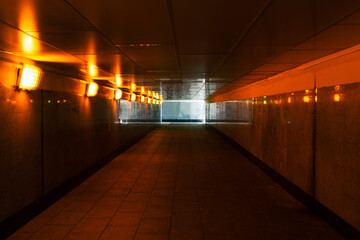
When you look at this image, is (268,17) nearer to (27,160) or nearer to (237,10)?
(237,10)

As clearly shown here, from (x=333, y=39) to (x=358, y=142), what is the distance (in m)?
1.24

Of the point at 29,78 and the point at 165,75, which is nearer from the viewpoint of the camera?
the point at 29,78

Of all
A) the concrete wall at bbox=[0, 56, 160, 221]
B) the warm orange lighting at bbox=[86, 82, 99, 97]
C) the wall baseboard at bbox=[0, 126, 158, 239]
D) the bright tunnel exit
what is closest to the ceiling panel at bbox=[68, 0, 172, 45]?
the concrete wall at bbox=[0, 56, 160, 221]

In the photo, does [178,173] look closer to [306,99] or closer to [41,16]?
[306,99]

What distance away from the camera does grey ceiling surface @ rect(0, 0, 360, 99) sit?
217cm

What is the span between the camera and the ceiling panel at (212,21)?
7.06ft

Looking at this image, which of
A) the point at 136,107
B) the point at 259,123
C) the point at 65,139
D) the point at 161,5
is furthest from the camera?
the point at 136,107

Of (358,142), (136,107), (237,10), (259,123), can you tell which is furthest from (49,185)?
(136,107)

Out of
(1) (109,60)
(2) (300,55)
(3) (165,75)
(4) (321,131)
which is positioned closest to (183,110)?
(3) (165,75)

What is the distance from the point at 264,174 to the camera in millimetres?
6867

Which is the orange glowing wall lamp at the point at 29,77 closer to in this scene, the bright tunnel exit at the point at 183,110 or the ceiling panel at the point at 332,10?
the ceiling panel at the point at 332,10

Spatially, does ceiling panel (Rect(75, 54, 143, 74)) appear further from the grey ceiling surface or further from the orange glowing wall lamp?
the orange glowing wall lamp

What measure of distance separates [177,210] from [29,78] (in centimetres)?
302

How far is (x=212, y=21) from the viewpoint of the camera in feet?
8.37
